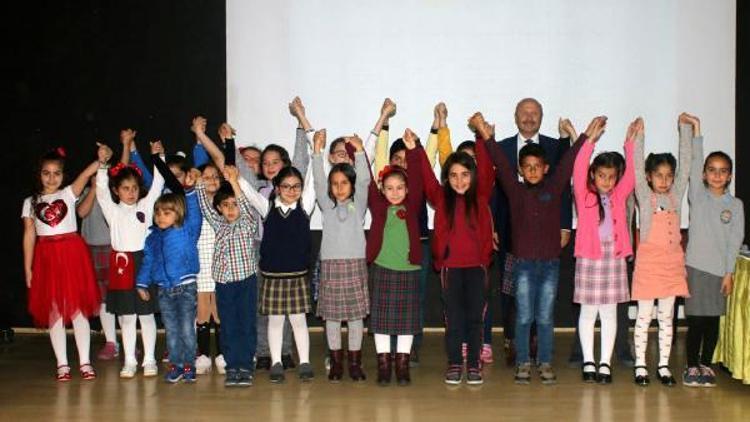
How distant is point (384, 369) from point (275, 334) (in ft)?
1.99

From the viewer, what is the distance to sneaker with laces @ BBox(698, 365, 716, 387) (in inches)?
183

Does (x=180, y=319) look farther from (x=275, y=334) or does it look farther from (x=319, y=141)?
(x=319, y=141)

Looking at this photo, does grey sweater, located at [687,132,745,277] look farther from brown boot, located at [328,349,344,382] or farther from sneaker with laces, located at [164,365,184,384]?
sneaker with laces, located at [164,365,184,384]

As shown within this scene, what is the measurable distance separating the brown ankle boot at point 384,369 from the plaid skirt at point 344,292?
0.23 m

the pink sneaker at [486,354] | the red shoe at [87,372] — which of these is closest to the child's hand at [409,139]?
the pink sneaker at [486,354]

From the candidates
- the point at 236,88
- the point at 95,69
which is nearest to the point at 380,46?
the point at 236,88

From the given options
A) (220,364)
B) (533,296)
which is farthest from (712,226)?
(220,364)

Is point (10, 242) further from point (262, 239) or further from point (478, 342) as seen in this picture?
point (478, 342)

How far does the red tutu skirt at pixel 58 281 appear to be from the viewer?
497 cm

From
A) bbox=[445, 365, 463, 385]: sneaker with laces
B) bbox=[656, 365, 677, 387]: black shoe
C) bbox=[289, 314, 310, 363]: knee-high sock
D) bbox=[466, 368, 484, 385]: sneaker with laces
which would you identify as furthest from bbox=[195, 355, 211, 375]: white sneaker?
bbox=[656, 365, 677, 387]: black shoe

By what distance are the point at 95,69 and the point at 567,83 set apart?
330 centimetres

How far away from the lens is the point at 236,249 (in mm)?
4770

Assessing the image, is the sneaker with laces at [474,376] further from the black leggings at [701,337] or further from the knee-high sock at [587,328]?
the black leggings at [701,337]

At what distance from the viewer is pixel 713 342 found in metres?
4.75
